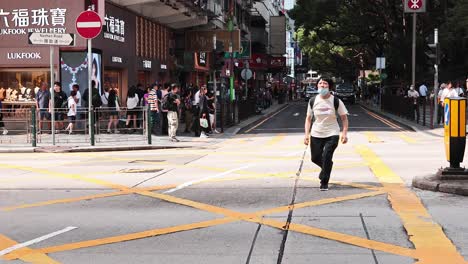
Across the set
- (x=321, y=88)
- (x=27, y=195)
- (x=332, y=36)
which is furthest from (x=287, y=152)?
(x=332, y=36)

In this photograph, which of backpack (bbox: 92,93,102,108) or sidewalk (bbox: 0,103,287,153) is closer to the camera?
sidewalk (bbox: 0,103,287,153)

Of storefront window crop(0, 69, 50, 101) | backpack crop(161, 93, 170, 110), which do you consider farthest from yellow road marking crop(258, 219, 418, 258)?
storefront window crop(0, 69, 50, 101)

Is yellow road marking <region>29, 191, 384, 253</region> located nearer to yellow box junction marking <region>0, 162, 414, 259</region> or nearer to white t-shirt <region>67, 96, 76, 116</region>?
yellow box junction marking <region>0, 162, 414, 259</region>

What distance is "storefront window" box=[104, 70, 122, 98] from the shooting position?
81.9 ft

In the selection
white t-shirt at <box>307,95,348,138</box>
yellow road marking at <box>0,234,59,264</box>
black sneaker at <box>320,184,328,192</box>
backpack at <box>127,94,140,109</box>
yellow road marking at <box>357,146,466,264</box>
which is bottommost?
yellow road marking at <box>0,234,59,264</box>

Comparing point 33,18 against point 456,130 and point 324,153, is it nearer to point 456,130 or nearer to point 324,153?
point 324,153

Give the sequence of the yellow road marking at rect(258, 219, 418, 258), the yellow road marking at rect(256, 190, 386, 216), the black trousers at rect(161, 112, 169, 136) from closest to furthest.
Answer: the yellow road marking at rect(258, 219, 418, 258)
the yellow road marking at rect(256, 190, 386, 216)
the black trousers at rect(161, 112, 169, 136)

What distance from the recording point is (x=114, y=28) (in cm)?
2472

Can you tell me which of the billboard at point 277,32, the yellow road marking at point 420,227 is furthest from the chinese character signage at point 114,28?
the billboard at point 277,32

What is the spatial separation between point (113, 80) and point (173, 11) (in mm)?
5236

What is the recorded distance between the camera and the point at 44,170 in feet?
41.2

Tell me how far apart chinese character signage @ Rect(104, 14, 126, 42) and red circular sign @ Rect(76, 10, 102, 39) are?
6408 mm

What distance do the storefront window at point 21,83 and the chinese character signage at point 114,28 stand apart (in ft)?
9.05

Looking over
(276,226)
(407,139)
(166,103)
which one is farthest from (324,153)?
(407,139)
